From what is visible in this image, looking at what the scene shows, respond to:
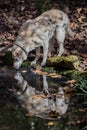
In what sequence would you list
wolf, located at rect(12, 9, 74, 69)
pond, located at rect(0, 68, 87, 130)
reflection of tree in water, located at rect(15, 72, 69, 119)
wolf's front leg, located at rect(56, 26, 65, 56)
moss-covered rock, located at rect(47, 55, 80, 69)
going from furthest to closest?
1. wolf's front leg, located at rect(56, 26, 65, 56)
2. wolf, located at rect(12, 9, 74, 69)
3. moss-covered rock, located at rect(47, 55, 80, 69)
4. reflection of tree in water, located at rect(15, 72, 69, 119)
5. pond, located at rect(0, 68, 87, 130)

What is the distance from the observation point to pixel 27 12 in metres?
16.1

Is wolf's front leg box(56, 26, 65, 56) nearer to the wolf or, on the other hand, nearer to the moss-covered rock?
the wolf

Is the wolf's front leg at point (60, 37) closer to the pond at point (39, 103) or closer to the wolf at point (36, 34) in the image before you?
the wolf at point (36, 34)

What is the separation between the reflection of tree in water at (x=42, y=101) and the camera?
8156 millimetres

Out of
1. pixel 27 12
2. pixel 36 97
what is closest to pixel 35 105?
pixel 36 97

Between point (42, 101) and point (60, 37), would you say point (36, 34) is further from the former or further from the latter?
point (42, 101)

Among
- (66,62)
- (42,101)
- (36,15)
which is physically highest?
(42,101)

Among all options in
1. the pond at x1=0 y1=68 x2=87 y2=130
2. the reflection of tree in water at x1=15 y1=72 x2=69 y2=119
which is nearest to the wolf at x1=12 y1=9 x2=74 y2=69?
the pond at x1=0 y1=68 x2=87 y2=130

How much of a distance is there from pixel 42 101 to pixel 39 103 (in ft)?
0.46

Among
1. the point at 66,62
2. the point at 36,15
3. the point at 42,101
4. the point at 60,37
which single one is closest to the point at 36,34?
the point at 60,37

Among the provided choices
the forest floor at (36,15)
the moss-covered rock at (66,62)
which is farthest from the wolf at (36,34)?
the forest floor at (36,15)

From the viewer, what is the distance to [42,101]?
29.1 ft

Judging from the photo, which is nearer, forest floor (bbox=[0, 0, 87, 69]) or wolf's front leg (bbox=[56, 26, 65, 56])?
wolf's front leg (bbox=[56, 26, 65, 56])

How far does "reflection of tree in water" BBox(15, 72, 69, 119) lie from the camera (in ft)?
26.8
